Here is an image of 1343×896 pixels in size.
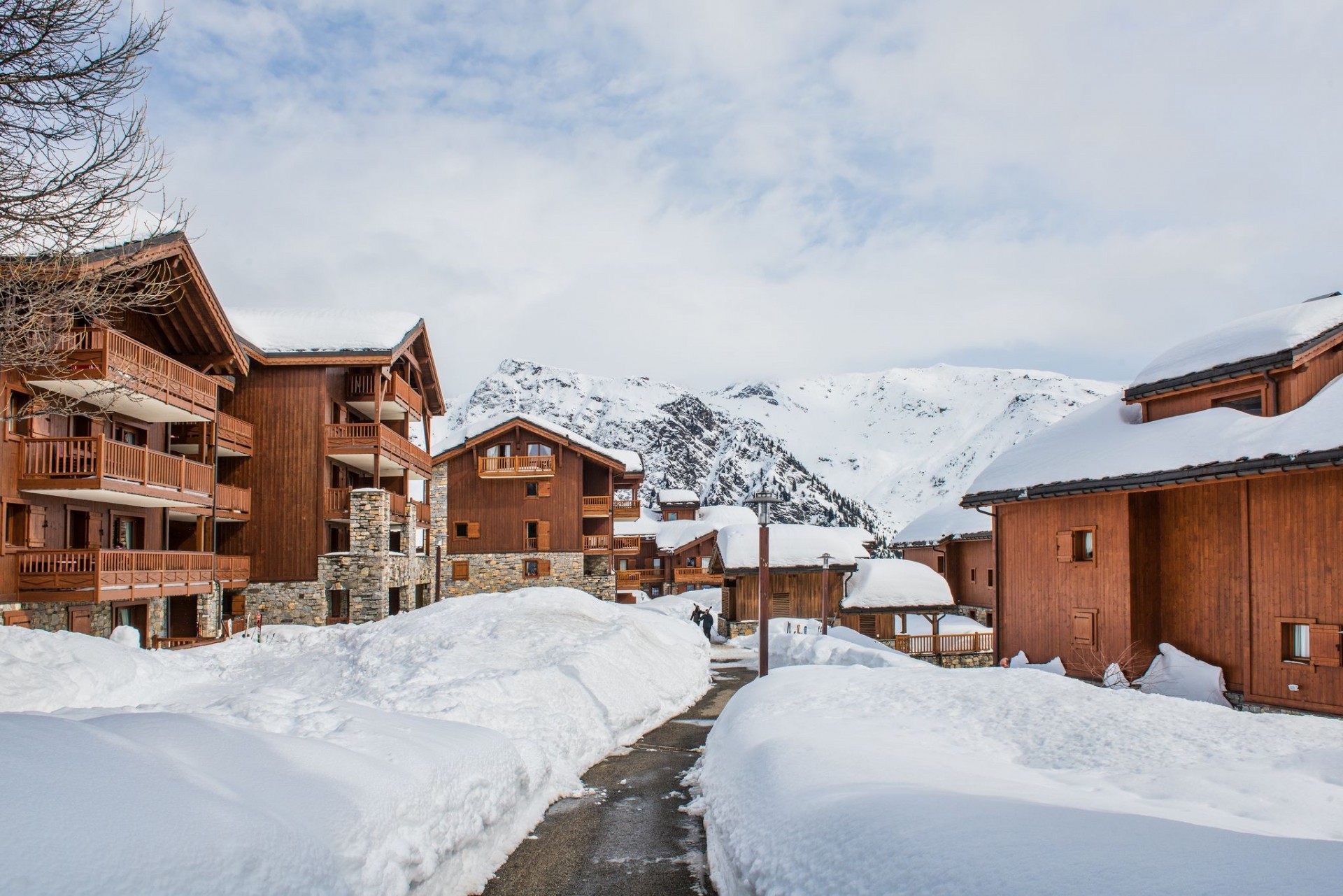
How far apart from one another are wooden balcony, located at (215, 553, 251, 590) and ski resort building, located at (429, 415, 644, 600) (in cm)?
1305

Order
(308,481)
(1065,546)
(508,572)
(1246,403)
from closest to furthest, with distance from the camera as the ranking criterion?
(1246,403)
(1065,546)
(308,481)
(508,572)

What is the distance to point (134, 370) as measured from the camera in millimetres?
22094

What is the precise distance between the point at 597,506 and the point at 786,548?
9653 mm

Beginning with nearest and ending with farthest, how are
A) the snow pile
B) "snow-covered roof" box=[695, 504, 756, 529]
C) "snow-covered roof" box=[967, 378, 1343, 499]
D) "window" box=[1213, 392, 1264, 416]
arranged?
"snow-covered roof" box=[967, 378, 1343, 499] < the snow pile < "window" box=[1213, 392, 1264, 416] < "snow-covered roof" box=[695, 504, 756, 529]

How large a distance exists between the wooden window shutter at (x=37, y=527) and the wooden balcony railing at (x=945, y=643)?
26221 mm

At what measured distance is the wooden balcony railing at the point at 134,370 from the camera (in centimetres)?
2067

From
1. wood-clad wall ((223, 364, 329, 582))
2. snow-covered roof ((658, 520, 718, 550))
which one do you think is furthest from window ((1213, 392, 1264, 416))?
snow-covered roof ((658, 520, 718, 550))

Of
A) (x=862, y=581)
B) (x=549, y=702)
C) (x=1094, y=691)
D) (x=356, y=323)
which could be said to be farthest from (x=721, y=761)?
(x=862, y=581)

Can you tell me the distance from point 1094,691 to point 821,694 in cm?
377

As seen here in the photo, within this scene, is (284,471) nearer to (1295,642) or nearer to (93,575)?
(93,575)

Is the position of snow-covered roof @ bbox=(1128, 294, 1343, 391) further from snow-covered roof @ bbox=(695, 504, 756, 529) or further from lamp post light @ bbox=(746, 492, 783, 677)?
snow-covered roof @ bbox=(695, 504, 756, 529)

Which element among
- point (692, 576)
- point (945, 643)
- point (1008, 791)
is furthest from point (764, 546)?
point (692, 576)

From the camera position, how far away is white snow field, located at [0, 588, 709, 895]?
462 centimetres

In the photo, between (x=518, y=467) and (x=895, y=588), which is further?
(x=518, y=467)
